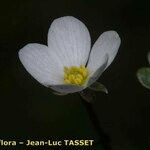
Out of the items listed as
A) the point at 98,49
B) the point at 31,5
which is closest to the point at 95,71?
the point at 98,49

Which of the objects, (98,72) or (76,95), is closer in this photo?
(98,72)

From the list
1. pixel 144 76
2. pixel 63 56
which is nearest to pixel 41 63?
pixel 63 56

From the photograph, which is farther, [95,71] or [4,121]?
[4,121]

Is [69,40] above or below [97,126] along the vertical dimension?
above

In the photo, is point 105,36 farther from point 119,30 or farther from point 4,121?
point 4,121

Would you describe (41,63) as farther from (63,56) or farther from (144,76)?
(144,76)

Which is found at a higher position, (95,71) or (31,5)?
(31,5)
